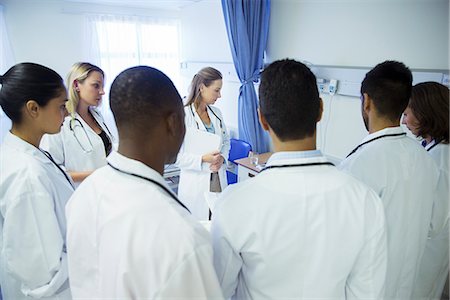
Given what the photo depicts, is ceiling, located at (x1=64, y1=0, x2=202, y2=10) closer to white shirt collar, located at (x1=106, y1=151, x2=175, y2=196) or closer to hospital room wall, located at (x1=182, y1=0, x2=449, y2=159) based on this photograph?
hospital room wall, located at (x1=182, y1=0, x2=449, y2=159)

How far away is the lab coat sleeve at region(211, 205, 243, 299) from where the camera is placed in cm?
73

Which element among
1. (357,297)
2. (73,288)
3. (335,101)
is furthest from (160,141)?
(335,101)

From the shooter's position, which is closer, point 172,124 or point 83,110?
point 172,124

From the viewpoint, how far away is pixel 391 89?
105cm

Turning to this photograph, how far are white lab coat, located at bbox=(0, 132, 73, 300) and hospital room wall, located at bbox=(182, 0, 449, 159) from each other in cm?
201

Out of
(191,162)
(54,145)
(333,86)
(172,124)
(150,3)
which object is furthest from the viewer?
(150,3)

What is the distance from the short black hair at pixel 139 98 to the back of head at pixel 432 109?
1.12 m

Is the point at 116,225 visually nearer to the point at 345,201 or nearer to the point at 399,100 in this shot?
the point at 345,201

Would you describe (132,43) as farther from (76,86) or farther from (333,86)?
(333,86)

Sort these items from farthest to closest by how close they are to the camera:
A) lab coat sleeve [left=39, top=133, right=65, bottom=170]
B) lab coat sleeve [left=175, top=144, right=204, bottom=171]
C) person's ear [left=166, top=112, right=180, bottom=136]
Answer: lab coat sleeve [left=175, top=144, right=204, bottom=171], lab coat sleeve [left=39, top=133, right=65, bottom=170], person's ear [left=166, top=112, right=180, bottom=136]

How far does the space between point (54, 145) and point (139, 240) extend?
3.92 ft

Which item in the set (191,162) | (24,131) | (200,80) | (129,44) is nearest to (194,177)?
(191,162)

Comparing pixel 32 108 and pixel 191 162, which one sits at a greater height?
pixel 32 108

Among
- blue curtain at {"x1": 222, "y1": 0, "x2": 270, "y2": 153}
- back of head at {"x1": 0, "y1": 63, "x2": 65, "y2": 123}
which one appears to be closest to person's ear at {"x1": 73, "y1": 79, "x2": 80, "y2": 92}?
back of head at {"x1": 0, "y1": 63, "x2": 65, "y2": 123}
